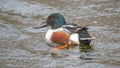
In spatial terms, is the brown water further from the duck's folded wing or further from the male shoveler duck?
the duck's folded wing

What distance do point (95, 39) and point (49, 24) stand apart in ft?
3.42

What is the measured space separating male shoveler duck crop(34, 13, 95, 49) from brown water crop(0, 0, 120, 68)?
182 millimetres

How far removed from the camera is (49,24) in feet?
37.1

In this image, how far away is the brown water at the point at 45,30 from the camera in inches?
374

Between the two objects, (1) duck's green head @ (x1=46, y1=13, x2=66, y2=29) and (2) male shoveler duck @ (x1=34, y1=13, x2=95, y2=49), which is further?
(1) duck's green head @ (x1=46, y1=13, x2=66, y2=29)

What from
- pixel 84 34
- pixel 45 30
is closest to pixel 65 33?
pixel 84 34

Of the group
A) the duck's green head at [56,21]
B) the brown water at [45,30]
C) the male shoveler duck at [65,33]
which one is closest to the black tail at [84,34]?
the male shoveler duck at [65,33]

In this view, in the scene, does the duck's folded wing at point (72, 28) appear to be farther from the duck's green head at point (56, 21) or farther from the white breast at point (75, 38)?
the duck's green head at point (56, 21)

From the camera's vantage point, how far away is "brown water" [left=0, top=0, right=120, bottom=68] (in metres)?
9.50

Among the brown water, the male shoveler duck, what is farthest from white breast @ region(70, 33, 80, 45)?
the brown water

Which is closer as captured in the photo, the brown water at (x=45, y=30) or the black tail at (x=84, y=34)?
the brown water at (x=45, y=30)

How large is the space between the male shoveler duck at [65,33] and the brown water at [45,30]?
0.60ft

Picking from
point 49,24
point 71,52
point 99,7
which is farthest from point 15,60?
point 99,7

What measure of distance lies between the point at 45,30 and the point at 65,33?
4.35 ft
